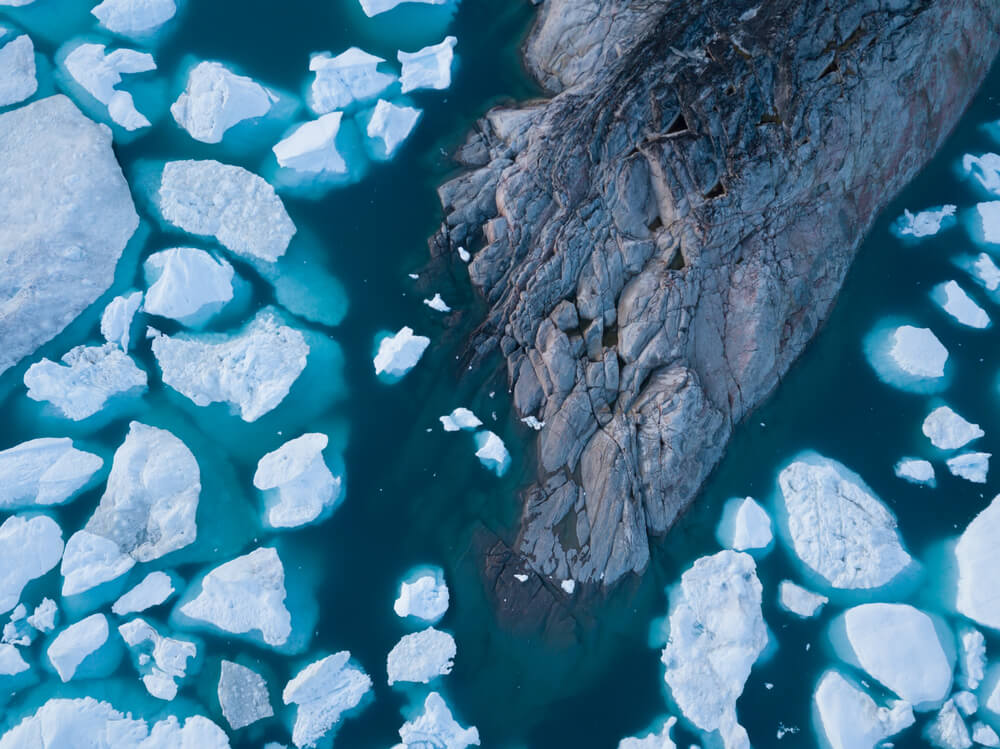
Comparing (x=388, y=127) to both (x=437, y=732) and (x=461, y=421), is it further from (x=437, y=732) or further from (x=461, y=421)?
(x=437, y=732)

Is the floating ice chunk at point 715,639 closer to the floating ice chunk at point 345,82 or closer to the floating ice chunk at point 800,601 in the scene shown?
the floating ice chunk at point 800,601

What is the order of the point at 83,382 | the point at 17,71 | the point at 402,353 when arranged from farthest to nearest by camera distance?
the point at 17,71 → the point at 83,382 → the point at 402,353

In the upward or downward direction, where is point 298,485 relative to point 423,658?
upward

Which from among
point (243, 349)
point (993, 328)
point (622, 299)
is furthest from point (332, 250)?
point (993, 328)

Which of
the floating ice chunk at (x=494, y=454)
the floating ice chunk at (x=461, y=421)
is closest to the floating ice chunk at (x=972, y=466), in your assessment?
the floating ice chunk at (x=494, y=454)

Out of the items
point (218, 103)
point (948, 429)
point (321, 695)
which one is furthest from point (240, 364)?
point (948, 429)

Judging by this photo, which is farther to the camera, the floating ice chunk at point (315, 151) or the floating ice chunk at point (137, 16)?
the floating ice chunk at point (137, 16)

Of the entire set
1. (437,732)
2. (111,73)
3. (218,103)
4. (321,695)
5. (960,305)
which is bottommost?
(437,732)

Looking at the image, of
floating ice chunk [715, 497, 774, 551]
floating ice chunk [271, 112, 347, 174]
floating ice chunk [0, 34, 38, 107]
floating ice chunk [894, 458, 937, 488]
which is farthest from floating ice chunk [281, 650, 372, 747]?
floating ice chunk [0, 34, 38, 107]
